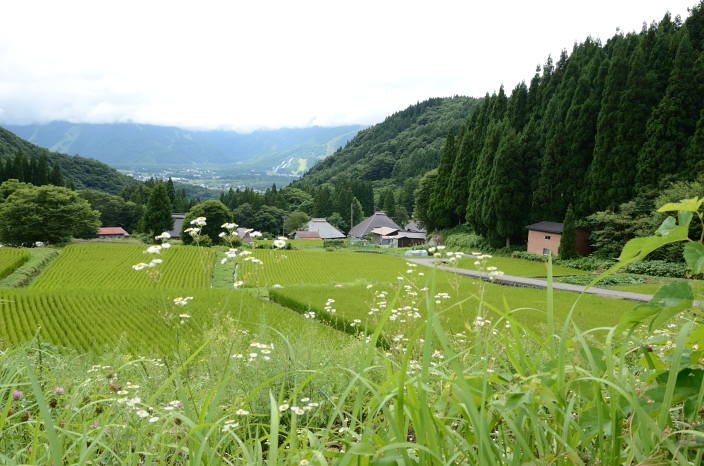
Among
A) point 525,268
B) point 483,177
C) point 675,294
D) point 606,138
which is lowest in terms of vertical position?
point 525,268

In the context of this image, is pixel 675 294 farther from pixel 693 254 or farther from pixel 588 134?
pixel 588 134

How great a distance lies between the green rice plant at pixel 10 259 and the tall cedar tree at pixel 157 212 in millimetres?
20591

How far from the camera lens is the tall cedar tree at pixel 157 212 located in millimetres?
52188

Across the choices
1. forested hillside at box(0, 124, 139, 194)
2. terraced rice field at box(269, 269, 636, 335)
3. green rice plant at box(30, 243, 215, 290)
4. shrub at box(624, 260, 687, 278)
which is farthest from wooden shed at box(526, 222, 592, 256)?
forested hillside at box(0, 124, 139, 194)

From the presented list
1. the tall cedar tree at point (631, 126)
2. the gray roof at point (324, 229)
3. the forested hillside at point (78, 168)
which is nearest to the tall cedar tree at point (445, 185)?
the tall cedar tree at point (631, 126)

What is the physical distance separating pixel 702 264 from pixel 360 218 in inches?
2940

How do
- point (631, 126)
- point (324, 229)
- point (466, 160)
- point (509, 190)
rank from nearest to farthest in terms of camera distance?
point (631, 126) < point (509, 190) < point (466, 160) < point (324, 229)

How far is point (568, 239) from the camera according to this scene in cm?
2817

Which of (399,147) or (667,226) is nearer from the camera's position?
(667,226)

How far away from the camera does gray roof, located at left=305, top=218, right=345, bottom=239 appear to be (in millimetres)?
67062

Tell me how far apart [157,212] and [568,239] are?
43730 mm

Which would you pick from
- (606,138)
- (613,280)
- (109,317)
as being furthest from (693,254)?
(606,138)

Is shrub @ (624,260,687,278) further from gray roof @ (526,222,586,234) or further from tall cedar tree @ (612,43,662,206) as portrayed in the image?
gray roof @ (526,222,586,234)

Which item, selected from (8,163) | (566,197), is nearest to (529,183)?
(566,197)
